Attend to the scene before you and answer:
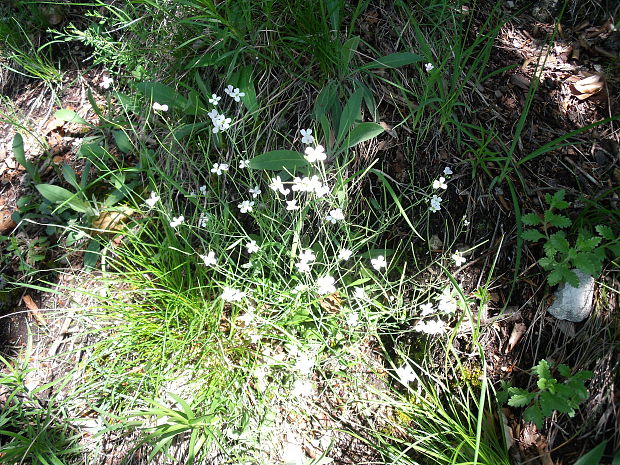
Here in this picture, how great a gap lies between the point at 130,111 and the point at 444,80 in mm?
1601

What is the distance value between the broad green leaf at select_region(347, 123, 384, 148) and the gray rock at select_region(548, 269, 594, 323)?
99 cm

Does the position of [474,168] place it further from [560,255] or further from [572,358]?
[572,358]

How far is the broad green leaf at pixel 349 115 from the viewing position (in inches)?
75.2

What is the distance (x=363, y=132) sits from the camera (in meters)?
1.87

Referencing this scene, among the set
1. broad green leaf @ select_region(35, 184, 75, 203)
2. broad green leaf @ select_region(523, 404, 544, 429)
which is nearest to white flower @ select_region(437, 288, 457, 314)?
broad green leaf @ select_region(523, 404, 544, 429)

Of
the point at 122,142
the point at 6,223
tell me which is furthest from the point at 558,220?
the point at 6,223

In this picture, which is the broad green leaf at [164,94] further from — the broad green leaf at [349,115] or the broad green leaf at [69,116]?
the broad green leaf at [349,115]

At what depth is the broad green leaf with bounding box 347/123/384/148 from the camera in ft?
6.07

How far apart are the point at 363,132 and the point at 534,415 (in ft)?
4.12

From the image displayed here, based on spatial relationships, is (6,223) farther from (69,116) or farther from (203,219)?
(203,219)

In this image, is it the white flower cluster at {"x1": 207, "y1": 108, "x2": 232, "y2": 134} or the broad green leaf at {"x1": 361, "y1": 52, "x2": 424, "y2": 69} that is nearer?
the white flower cluster at {"x1": 207, "y1": 108, "x2": 232, "y2": 134}

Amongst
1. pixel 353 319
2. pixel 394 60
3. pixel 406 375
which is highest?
pixel 394 60

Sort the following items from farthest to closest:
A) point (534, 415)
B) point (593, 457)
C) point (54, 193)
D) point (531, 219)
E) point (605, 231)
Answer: point (54, 193) → point (531, 219) → point (605, 231) → point (534, 415) → point (593, 457)

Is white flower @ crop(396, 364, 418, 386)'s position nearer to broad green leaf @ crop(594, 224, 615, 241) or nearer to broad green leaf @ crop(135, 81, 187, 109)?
broad green leaf @ crop(594, 224, 615, 241)
